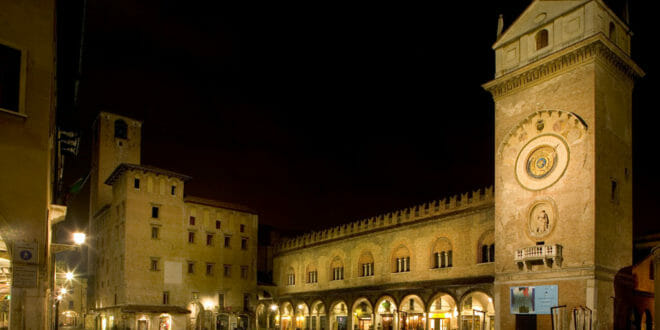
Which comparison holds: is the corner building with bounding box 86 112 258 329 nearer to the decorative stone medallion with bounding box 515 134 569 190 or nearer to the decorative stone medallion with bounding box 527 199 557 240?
the decorative stone medallion with bounding box 527 199 557 240

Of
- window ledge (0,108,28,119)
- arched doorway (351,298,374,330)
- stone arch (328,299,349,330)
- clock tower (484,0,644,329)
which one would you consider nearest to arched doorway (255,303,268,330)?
stone arch (328,299,349,330)

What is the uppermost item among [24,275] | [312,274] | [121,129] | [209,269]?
[121,129]

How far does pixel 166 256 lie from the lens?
1736 inches

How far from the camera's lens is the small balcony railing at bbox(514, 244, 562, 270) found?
79.1 ft

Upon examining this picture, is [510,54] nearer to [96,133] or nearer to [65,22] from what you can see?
[65,22]

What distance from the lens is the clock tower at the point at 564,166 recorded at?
77.9 ft

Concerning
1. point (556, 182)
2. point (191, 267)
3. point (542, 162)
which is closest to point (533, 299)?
point (556, 182)

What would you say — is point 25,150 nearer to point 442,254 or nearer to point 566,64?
point 566,64

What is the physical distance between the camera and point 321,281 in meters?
44.8

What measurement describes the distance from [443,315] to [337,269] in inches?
447

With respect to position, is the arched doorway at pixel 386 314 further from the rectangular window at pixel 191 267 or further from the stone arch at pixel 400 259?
the rectangular window at pixel 191 267

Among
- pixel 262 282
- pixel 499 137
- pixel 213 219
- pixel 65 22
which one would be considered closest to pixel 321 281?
pixel 262 282

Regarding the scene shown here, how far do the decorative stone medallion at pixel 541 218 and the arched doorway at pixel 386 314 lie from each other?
12.1m

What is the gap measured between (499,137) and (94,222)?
4116 centimetres
